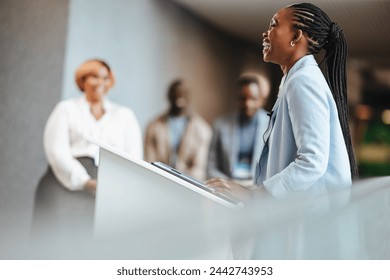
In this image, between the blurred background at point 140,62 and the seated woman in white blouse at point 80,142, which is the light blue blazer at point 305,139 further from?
→ the seated woman in white blouse at point 80,142

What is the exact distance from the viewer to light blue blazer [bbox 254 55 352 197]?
59.2 inches

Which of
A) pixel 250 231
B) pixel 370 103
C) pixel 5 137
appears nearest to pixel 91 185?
pixel 5 137

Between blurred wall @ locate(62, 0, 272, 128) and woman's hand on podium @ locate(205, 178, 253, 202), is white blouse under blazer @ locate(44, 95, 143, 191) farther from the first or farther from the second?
woman's hand on podium @ locate(205, 178, 253, 202)

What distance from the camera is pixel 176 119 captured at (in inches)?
132

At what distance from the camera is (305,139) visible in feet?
4.95

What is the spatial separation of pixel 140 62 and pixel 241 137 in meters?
0.56

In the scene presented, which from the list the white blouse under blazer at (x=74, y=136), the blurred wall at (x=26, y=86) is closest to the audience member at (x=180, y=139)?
the white blouse under blazer at (x=74, y=136)

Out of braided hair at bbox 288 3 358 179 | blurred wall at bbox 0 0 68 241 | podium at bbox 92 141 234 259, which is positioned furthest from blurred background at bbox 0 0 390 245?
podium at bbox 92 141 234 259

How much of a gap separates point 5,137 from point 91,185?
392 millimetres

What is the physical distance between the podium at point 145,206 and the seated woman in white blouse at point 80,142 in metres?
1.36

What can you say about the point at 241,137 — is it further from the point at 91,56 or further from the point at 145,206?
the point at 145,206

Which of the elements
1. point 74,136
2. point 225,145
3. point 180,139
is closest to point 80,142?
point 74,136

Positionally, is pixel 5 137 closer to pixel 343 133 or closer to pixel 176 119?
pixel 176 119

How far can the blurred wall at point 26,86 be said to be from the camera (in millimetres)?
3033
